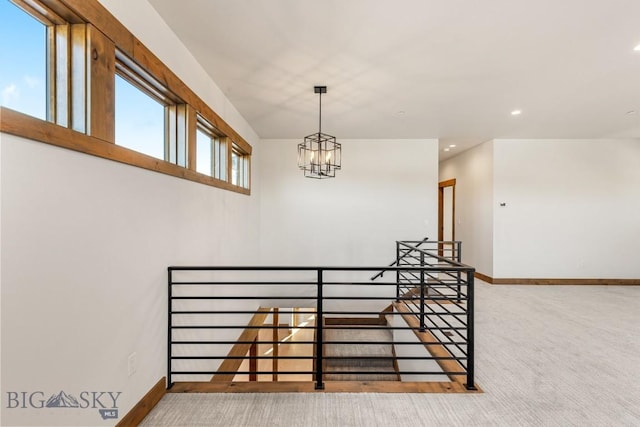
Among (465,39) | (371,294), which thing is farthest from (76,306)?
(371,294)

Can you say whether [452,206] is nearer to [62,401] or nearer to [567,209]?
[567,209]

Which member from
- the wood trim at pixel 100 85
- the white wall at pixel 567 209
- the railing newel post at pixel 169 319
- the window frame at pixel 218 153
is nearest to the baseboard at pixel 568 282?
the white wall at pixel 567 209

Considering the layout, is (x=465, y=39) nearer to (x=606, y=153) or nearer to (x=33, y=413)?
(x=33, y=413)

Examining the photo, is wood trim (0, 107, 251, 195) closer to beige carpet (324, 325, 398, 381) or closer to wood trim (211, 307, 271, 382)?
wood trim (211, 307, 271, 382)

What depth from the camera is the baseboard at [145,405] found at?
1790 mm

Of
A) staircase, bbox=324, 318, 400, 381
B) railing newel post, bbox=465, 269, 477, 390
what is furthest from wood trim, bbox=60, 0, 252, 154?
staircase, bbox=324, 318, 400, 381

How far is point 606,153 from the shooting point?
5.79 metres

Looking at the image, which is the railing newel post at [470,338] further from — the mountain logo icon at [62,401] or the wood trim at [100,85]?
the wood trim at [100,85]

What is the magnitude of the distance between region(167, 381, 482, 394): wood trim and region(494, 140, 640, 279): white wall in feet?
14.6

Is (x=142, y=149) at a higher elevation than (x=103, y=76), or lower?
lower

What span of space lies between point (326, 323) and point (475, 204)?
422 centimetres

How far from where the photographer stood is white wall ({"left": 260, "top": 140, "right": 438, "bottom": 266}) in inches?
232

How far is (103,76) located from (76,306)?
124 cm

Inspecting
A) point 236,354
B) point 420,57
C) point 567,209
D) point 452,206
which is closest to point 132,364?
point 236,354
